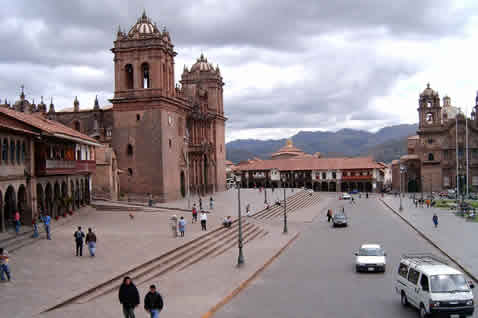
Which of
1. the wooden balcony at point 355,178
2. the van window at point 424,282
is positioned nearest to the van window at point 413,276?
the van window at point 424,282

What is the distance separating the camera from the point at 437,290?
45.1 feet

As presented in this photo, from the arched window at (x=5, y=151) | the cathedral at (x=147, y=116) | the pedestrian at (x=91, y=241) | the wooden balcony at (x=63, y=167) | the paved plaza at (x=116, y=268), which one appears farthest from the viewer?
the cathedral at (x=147, y=116)

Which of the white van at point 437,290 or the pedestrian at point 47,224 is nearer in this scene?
the white van at point 437,290

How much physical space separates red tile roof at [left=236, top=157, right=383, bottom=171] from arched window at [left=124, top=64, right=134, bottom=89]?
4832 cm

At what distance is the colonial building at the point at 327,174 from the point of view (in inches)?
3661

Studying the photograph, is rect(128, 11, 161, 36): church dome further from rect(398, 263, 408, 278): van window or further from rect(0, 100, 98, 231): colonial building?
rect(398, 263, 408, 278): van window

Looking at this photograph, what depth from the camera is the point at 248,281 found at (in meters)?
20.8

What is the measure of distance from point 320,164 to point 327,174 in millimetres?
2805

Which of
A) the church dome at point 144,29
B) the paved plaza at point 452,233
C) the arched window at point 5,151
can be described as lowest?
the paved plaza at point 452,233

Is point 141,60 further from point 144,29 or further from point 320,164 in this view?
point 320,164

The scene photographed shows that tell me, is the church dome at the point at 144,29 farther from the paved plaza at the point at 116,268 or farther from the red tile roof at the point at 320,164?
the red tile roof at the point at 320,164

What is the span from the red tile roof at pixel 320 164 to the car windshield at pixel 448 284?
79.3 meters

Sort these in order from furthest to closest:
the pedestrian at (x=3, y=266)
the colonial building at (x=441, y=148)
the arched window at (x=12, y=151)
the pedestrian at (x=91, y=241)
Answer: the colonial building at (x=441, y=148) < the arched window at (x=12, y=151) < the pedestrian at (x=91, y=241) < the pedestrian at (x=3, y=266)

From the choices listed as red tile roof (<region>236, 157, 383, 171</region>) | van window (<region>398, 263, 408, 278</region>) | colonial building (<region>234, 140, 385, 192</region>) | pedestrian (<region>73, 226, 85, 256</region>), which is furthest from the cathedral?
red tile roof (<region>236, 157, 383, 171</region>)
